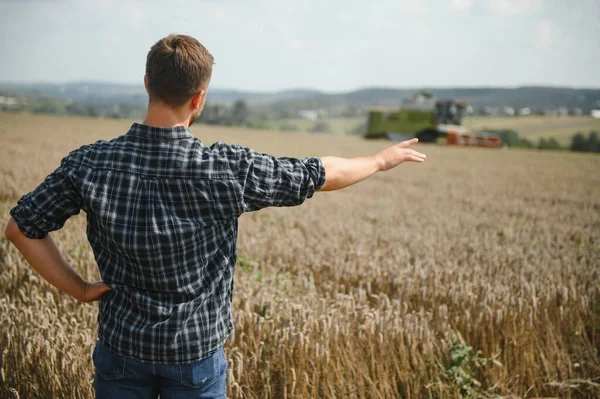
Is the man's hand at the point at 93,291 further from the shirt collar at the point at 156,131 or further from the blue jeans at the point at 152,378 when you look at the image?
the shirt collar at the point at 156,131

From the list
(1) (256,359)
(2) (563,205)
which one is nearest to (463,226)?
(2) (563,205)

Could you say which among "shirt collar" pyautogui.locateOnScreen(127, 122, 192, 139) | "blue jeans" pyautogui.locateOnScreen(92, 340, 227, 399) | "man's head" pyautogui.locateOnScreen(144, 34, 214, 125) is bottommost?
"blue jeans" pyautogui.locateOnScreen(92, 340, 227, 399)

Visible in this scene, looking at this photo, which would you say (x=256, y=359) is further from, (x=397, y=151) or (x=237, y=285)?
(x=397, y=151)

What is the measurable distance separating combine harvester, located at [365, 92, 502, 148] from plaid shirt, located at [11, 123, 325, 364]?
166 feet

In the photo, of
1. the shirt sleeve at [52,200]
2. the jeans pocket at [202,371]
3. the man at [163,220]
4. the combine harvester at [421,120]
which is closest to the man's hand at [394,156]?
the man at [163,220]

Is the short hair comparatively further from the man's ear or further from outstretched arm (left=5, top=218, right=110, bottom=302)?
outstretched arm (left=5, top=218, right=110, bottom=302)

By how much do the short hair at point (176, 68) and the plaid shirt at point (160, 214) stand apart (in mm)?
140

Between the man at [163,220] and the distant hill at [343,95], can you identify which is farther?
the distant hill at [343,95]

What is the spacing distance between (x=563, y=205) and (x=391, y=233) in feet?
27.8

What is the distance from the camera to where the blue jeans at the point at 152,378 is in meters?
2.02

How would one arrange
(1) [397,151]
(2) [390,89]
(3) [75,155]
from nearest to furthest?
(3) [75,155] < (1) [397,151] < (2) [390,89]

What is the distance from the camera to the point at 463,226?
392 inches

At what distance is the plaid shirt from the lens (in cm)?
189

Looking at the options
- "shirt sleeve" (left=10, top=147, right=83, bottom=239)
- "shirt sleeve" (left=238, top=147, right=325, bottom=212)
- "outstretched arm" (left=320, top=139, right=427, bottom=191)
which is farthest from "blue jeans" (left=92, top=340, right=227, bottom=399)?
"outstretched arm" (left=320, top=139, right=427, bottom=191)
